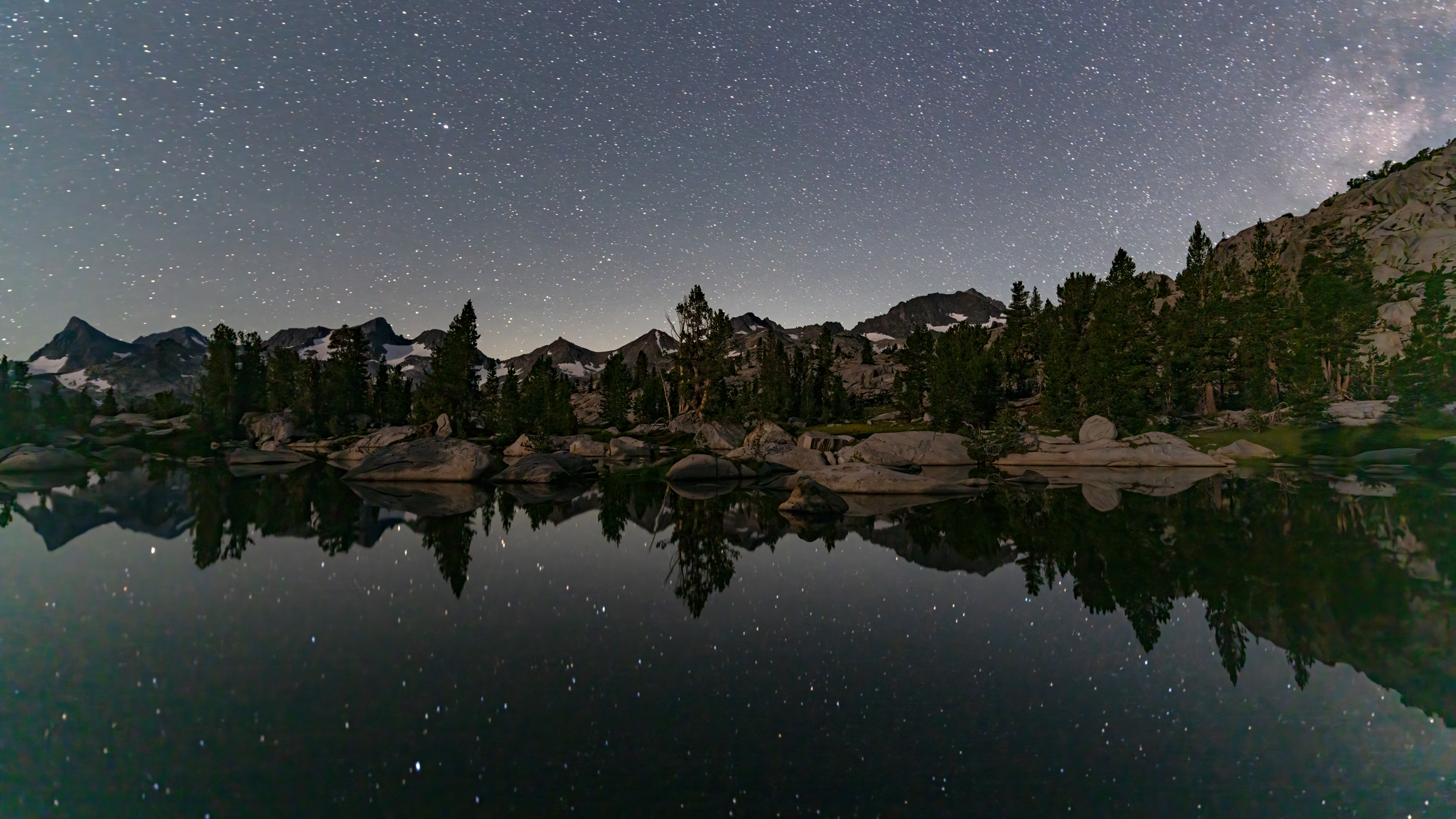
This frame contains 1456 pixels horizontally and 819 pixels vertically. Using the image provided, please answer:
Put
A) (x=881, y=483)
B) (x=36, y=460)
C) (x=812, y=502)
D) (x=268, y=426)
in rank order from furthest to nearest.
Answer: (x=268, y=426)
(x=36, y=460)
(x=881, y=483)
(x=812, y=502)

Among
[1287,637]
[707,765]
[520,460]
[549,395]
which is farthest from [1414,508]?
[549,395]

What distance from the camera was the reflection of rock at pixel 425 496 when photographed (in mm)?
28625

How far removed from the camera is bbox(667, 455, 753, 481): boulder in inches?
1755

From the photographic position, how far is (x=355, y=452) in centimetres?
7075

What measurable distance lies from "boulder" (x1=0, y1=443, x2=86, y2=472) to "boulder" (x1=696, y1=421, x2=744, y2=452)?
5100 centimetres

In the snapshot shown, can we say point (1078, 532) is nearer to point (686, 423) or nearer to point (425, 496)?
point (425, 496)

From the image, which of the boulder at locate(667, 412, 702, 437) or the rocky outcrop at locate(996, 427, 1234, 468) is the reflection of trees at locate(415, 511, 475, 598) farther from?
the boulder at locate(667, 412, 702, 437)

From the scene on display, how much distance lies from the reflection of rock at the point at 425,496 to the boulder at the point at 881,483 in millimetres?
18196

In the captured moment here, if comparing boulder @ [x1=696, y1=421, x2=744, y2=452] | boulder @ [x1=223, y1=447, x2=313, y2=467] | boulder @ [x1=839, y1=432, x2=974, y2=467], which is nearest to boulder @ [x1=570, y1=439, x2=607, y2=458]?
boulder @ [x1=696, y1=421, x2=744, y2=452]

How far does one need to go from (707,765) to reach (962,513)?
22.0 m

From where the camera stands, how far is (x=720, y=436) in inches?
2717

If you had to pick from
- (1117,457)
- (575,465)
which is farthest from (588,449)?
(1117,457)

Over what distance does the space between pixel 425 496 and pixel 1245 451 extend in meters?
62.7

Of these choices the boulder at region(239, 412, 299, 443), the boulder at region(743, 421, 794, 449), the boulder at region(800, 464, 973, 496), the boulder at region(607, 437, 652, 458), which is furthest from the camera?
the boulder at region(239, 412, 299, 443)
